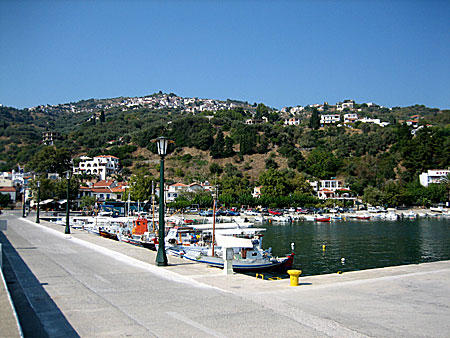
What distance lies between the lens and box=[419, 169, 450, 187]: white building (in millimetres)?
116250

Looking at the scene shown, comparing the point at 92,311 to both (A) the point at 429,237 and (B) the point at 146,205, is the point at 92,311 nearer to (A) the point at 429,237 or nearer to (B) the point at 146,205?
(A) the point at 429,237

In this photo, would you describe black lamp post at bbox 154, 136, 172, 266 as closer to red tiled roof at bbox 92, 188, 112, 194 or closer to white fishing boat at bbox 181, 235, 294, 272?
white fishing boat at bbox 181, 235, 294, 272

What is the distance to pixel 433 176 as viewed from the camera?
117562 millimetres

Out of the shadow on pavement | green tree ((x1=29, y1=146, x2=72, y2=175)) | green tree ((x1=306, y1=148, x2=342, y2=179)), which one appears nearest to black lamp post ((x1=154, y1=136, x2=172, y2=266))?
the shadow on pavement

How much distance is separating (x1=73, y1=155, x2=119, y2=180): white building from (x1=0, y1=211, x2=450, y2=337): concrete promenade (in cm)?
12273

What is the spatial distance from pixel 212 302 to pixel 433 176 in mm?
122503

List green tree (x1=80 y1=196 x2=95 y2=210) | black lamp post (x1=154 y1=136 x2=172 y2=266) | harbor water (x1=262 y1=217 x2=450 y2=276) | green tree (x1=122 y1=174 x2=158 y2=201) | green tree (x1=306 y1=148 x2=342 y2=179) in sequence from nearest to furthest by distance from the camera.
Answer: black lamp post (x1=154 y1=136 x2=172 y2=266) → harbor water (x1=262 y1=217 x2=450 y2=276) → green tree (x1=122 y1=174 x2=158 y2=201) → green tree (x1=80 y1=196 x2=95 y2=210) → green tree (x1=306 y1=148 x2=342 y2=179)

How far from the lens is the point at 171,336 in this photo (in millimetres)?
7520

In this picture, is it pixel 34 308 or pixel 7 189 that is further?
pixel 7 189

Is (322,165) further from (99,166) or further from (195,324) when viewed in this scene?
(195,324)

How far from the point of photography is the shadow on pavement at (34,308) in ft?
25.6

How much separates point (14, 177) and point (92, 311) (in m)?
128

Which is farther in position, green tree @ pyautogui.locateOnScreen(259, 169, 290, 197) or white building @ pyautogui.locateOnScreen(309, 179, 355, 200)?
white building @ pyautogui.locateOnScreen(309, 179, 355, 200)

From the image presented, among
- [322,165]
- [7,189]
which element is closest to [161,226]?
[7,189]
